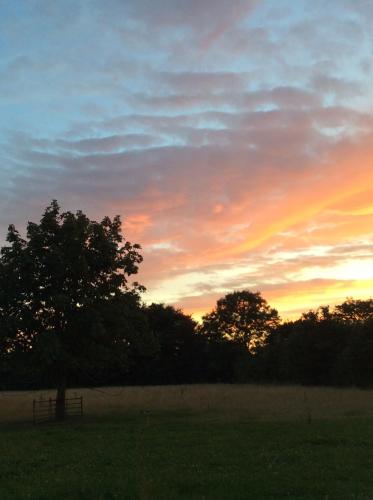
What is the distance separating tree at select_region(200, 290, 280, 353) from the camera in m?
98.6

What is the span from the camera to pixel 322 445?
15258 mm

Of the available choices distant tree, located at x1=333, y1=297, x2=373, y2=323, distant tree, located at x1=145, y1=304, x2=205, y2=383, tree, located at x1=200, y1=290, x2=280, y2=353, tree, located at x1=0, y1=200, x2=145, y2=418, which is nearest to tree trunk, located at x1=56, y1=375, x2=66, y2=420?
tree, located at x1=0, y1=200, x2=145, y2=418

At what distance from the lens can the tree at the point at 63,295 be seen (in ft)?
89.4

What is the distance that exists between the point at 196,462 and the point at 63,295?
49.1 feet

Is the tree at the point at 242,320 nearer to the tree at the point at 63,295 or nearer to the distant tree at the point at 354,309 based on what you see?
the distant tree at the point at 354,309

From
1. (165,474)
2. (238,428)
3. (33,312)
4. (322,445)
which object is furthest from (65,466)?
(33,312)

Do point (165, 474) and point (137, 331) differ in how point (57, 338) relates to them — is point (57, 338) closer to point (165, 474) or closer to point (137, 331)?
point (137, 331)

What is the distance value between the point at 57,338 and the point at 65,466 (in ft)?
44.3

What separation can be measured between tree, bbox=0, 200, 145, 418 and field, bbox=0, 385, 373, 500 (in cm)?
369

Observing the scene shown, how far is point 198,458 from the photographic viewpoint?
13641 millimetres

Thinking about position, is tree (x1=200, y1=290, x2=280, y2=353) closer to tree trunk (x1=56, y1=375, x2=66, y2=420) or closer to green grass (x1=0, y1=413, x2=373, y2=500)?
tree trunk (x1=56, y1=375, x2=66, y2=420)

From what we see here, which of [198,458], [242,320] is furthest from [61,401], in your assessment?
[242,320]

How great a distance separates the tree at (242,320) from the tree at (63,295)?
69238mm

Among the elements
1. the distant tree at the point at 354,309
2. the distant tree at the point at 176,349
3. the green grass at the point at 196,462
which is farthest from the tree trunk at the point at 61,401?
the distant tree at the point at 354,309
